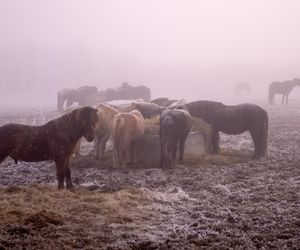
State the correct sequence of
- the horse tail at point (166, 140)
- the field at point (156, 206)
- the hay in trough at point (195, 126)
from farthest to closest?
the hay in trough at point (195, 126)
the horse tail at point (166, 140)
the field at point (156, 206)

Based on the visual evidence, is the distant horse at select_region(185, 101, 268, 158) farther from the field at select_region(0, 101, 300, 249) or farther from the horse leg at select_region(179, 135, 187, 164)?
the horse leg at select_region(179, 135, 187, 164)

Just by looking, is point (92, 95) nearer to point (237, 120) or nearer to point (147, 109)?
point (147, 109)

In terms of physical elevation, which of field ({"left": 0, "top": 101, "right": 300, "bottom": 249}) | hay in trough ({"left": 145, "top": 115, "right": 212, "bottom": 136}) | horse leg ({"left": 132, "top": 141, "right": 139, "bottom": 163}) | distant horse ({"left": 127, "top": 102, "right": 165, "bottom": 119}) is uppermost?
distant horse ({"left": 127, "top": 102, "right": 165, "bottom": 119})

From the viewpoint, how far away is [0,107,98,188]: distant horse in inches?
320

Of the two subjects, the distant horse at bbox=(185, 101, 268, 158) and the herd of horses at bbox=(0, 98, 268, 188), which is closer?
the herd of horses at bbox=(0, 98, 268, 188)

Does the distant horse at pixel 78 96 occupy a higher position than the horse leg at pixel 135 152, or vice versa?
the distant horse at pixel 78 96

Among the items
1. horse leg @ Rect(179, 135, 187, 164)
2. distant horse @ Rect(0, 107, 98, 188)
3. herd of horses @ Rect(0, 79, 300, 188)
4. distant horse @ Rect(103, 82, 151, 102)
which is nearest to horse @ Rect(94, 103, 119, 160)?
herd of horses @ Rect(0, 79, 300, 188)

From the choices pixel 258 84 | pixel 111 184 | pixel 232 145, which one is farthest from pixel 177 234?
pixel 258 84

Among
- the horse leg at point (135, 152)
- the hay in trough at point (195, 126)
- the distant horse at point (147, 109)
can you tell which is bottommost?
the horse leg at point (135, 152)

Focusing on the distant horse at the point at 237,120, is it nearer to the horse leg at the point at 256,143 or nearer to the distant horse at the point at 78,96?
the horse leg at the point at 256,143

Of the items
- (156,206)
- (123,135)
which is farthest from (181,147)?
(156,206)

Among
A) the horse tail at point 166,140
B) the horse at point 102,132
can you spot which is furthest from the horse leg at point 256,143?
the horse at point 102,132

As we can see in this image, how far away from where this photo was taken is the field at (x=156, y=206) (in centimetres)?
571

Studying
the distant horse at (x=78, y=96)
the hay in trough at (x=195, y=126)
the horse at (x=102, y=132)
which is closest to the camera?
the horse at (x=102, y=132)
